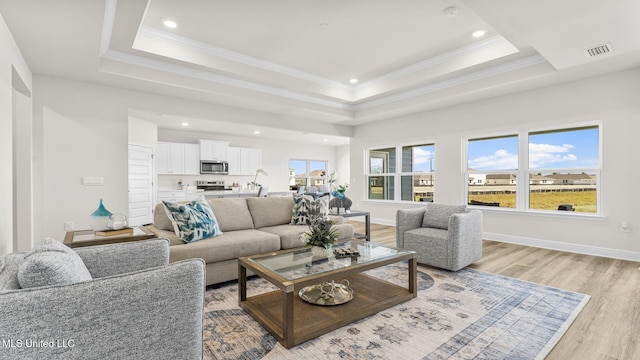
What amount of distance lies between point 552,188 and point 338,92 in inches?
157

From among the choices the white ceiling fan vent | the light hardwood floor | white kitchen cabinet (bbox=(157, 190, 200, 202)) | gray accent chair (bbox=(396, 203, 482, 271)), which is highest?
the white ceiling fan vent

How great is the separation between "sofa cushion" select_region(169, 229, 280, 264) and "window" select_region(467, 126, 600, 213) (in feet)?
13.7

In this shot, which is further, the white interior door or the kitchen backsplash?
the kitchen backsplash

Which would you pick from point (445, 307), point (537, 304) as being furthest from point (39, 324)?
point (537, 304)

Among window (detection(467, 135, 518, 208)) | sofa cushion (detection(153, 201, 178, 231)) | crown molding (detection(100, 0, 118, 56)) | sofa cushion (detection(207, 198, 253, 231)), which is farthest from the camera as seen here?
window (detection(467, 135, 518, 208))

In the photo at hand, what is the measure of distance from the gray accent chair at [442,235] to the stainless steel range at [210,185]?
19.9ft

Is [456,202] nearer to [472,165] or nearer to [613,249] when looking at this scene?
[472,165]

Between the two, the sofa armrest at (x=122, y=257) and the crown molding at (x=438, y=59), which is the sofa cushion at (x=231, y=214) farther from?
the crown molding at (x=438, y=59)

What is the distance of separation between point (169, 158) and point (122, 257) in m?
6.47

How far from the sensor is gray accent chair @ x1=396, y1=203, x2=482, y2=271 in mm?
3375

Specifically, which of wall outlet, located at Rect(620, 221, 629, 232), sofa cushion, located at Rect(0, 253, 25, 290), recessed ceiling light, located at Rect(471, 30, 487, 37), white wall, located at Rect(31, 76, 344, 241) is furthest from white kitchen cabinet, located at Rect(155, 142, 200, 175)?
wall outlet, located at Rect(620, 221, 629, 232)

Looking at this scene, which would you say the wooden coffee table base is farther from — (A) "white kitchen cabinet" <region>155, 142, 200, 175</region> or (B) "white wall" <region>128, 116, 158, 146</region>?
(A) "white kitchen cabinet" <region>155, 142, 200, 175</region>

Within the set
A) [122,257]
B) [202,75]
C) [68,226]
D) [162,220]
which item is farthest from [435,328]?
[68,226]

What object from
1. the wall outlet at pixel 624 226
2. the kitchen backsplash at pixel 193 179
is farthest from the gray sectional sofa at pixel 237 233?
the kitchen backsplash at pixel 193 179
